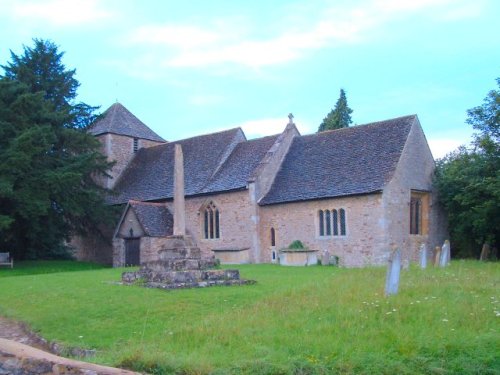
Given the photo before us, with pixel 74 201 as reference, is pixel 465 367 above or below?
below

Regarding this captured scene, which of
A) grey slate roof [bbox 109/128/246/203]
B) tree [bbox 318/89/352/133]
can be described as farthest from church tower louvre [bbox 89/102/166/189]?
tree [bbox 318/89/352/133]

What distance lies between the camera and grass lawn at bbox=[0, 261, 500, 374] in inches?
338

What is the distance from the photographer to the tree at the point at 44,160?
30.6 metres

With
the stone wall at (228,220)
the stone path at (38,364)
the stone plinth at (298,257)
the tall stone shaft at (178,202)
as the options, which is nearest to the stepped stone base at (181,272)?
the tall stone shaft at (178,202)

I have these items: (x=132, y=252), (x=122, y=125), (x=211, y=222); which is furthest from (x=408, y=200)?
(x=122, y=125)

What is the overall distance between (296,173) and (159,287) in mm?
17860

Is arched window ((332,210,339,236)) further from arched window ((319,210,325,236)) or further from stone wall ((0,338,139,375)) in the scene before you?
stone wall ((0,338,139,375))

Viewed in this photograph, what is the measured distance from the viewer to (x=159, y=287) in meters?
16.8

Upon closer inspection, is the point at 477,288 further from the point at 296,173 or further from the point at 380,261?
the point at 296,173

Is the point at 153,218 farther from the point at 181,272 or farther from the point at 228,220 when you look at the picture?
the point at 181,272

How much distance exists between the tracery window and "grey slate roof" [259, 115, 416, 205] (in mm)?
996

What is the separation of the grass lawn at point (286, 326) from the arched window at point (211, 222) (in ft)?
60.2

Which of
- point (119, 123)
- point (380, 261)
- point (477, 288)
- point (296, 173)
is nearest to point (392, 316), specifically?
point (477, 288)

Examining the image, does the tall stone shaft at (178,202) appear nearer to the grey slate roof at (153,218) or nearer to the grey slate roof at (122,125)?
the grey slate roof at (153,218)
